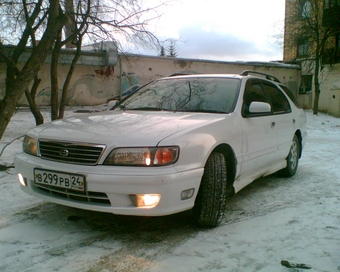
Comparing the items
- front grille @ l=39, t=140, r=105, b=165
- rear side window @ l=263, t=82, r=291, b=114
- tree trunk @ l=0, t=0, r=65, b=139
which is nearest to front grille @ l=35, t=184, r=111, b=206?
front grille @ l=39, t=140, r=105, b=165

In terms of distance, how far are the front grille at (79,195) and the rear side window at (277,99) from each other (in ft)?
9.10

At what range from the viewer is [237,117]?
12.6ft

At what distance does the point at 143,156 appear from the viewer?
288 cm

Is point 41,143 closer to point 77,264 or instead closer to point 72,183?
point 72,183

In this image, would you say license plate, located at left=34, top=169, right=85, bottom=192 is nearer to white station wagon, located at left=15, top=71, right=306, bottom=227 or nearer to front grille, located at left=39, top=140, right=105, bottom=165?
white station wagon, located at left=15, top=71, right=306, bottom=227

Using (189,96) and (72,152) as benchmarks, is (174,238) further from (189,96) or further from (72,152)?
(189,96)

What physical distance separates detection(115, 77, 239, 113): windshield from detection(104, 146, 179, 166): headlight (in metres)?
1.13

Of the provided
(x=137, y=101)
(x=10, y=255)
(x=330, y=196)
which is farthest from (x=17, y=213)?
(x=330, y=196)

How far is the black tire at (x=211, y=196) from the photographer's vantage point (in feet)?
10.6

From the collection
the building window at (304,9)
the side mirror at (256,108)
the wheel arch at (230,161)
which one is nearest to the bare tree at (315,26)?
the building window at (304,9)

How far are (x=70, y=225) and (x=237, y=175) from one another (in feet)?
5.61

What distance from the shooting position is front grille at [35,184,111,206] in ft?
9.64

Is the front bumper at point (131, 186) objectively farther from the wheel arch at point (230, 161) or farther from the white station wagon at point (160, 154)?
the wheel arch at point (230, 161)

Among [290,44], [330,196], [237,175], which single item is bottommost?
[330,196]
